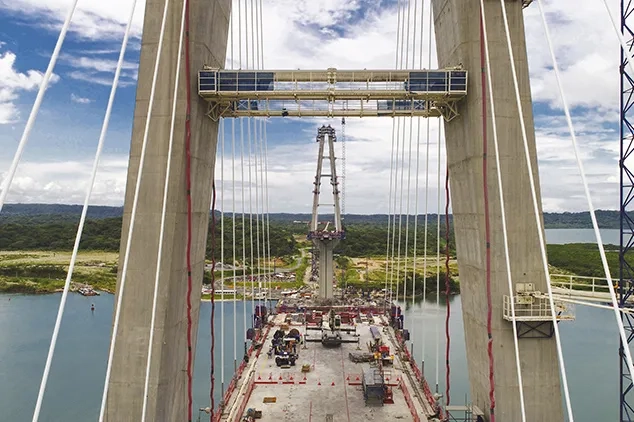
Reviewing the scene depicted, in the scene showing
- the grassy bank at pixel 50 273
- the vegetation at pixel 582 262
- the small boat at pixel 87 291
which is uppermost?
the vegetation at pixel 582 262

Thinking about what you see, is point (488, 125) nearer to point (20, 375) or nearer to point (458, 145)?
point (458, 145)

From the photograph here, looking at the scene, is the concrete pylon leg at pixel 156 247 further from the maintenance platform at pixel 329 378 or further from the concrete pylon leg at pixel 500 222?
the concrete pylon leg at pixel 500 222

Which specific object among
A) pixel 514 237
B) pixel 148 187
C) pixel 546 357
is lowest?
pixel 546 357

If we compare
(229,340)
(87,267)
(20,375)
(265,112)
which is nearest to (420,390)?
(265,112)

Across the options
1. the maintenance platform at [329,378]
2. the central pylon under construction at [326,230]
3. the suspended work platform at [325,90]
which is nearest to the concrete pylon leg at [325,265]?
the central pylon under construction at [326,230]

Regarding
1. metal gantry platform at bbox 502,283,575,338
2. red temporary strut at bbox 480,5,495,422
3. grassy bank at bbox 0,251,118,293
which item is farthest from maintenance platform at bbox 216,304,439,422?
grassy bank at bbox 0,251,118,293

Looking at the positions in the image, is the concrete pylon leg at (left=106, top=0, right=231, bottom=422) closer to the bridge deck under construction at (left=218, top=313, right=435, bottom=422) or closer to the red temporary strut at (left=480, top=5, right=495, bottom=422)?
the bridge deck under construction at (left=218, top=313, right=435, bottom=422)
